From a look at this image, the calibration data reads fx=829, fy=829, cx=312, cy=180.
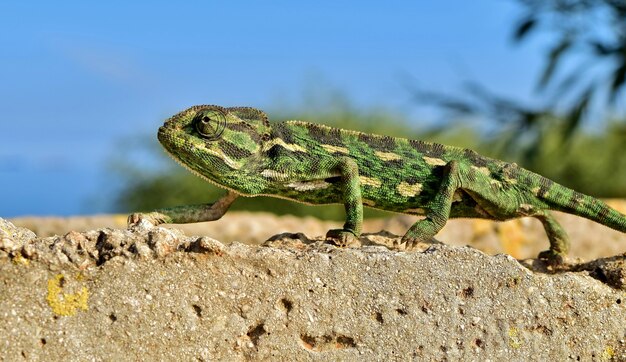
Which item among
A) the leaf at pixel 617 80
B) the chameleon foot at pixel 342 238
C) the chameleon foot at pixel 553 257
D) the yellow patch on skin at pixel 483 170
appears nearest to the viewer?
the chameleon foot at pixel 342 238

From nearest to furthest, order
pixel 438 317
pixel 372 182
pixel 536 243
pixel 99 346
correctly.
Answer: pixel 99 346, pixel 438 317, pixel 372 182, pixel 536 243

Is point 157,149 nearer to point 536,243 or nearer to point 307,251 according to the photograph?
point 536,243

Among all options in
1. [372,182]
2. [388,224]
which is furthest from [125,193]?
[372,182]

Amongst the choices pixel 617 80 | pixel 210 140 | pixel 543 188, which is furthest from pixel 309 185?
pixel 617 80

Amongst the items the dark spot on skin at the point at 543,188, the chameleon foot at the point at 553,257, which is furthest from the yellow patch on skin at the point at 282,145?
the chameleon foot at the point at 553,257

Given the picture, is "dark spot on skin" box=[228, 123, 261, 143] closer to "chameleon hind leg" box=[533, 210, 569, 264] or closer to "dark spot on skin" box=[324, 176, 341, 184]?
"dark spot on skin" box=[324, 176, 341, 184]

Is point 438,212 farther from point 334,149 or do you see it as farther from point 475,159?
point 334,149

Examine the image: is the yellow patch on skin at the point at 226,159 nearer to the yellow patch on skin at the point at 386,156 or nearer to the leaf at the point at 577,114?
the yellow patch on skin at the point at 386,156
